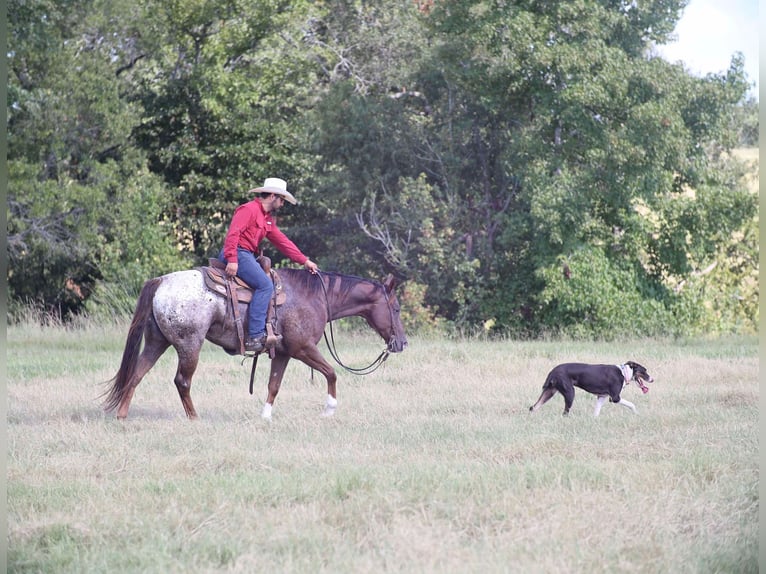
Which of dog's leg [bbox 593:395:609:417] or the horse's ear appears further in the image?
the horse's ear

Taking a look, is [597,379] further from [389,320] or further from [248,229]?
[248,229]

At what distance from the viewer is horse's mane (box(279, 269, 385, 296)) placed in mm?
11453

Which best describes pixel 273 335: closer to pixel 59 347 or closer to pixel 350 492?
pixel 350 492

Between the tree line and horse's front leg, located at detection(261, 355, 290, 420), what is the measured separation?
11098mm

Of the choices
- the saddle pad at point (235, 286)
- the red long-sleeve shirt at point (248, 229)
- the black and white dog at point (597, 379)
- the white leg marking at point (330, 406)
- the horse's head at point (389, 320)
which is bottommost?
the white leg marking at point (330, 406)

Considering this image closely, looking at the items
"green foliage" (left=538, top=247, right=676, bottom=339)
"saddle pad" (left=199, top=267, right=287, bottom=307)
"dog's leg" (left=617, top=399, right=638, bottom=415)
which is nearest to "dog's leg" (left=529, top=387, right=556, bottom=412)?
"dog's leg" (left=617, top=399, right=638, bottom=415)

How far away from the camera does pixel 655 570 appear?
6.16m

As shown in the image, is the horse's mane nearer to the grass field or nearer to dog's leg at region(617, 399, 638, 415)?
the grass field

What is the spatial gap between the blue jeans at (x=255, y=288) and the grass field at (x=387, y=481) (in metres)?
0.99

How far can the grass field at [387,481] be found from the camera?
6.43m

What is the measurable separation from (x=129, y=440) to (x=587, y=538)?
15.8ft

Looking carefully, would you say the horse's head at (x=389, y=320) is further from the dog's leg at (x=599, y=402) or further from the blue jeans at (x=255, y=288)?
the dog's leg at (x=599, y=402)

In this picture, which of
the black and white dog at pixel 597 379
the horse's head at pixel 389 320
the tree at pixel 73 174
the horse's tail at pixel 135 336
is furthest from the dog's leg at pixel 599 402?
the tree at pixel 73 174

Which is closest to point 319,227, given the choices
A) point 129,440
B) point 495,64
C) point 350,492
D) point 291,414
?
point 495,64
